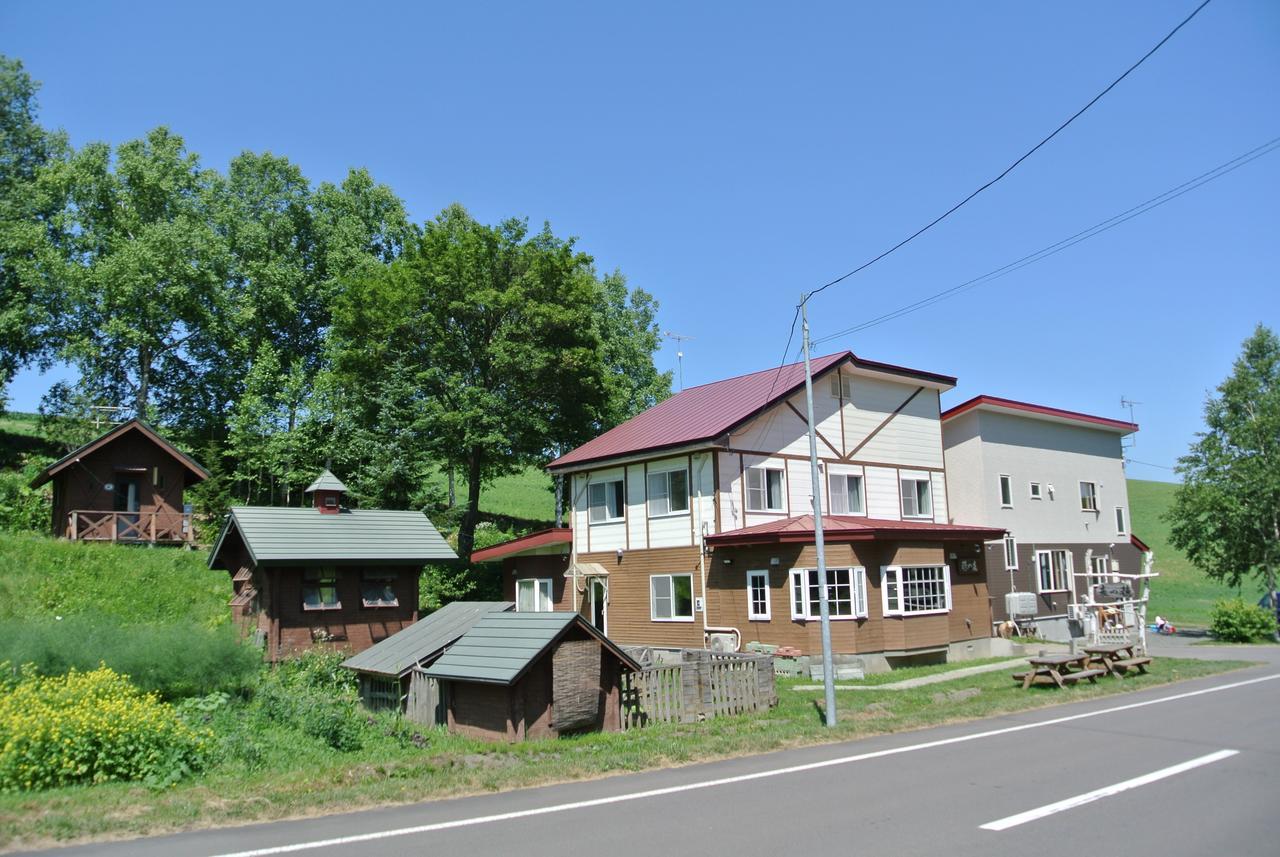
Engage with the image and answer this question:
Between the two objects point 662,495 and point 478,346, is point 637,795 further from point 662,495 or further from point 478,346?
point 478,346

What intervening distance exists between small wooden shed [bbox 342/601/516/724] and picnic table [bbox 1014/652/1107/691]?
12074mm

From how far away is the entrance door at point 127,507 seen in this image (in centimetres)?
3362

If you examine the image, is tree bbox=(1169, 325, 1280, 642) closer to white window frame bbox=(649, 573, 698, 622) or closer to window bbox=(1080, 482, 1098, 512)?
window bbox=(1080, 482, 1098, 512)

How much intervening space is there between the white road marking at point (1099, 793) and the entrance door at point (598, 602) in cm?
2131

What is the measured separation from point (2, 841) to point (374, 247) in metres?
46.7

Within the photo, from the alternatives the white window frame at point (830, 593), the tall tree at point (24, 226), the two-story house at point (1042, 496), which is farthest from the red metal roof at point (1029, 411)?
the tall tree at point (24, 226)

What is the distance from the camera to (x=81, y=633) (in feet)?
52.2

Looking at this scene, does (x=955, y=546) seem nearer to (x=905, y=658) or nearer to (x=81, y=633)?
(x=905, y=658)

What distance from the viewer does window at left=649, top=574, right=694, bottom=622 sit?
91.5 feet

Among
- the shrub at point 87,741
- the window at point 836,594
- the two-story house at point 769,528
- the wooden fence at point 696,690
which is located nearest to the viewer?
the shrub at point 87,741

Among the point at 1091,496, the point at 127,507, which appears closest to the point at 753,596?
the point at 1091,496

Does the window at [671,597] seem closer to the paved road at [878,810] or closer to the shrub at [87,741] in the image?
the paved road at [878,810]

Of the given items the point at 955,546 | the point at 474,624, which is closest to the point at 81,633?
the point at 474,624

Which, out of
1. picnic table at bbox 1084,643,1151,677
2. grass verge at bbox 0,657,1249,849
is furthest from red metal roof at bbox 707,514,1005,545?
grass verge at bbox 0,657,1249,849
